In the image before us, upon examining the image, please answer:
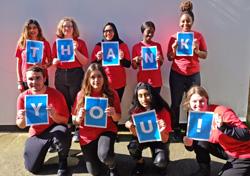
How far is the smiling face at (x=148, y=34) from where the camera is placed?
4.57 meters

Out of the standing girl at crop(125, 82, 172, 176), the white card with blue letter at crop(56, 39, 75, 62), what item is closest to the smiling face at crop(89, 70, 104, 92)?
the standing girl at crop(125, 82, 172, 176)

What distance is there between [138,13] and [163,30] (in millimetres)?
424

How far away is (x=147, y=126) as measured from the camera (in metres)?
3.77

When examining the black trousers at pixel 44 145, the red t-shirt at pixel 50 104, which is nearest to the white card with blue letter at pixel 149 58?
the red t-shirt at pixel 50 104

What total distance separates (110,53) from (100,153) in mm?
1413

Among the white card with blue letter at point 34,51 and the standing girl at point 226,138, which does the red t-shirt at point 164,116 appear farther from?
the white card with blue letter at point 34,51

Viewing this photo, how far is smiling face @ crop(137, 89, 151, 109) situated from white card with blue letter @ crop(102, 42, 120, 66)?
0.94 meters

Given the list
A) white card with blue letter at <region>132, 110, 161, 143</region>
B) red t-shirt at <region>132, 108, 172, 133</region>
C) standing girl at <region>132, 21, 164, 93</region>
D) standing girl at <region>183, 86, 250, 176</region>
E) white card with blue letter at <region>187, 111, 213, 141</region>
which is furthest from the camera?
standing girl at <region>132, 21, 164, 93</region>

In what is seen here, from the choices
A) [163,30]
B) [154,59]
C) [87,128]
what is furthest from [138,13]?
[87,128]

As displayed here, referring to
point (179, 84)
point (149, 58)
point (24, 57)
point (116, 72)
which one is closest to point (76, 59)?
point (116, 72)

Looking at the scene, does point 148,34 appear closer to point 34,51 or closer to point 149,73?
point 149,73

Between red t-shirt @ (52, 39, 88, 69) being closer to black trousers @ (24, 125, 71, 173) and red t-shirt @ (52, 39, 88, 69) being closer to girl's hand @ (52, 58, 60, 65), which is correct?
girl's hand @ (52, 58, 60, 65)

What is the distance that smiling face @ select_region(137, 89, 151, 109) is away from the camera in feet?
12.4

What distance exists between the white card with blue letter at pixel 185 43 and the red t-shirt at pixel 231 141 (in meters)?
1.20
